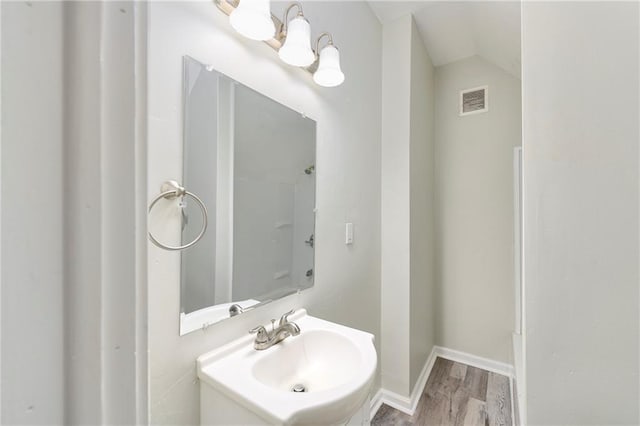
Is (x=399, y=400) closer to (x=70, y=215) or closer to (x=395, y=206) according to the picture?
(x=395, y=206)

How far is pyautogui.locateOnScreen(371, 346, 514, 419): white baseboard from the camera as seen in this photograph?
1669 mm

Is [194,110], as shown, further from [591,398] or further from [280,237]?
[591,398]

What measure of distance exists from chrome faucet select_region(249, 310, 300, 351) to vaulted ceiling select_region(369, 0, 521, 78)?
1888 millimetres

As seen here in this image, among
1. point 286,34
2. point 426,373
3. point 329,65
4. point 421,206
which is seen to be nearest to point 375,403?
point 426,373

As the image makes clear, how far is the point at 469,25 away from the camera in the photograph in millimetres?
1801

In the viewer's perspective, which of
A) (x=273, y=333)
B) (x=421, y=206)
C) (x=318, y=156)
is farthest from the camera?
(x=421, y=206)

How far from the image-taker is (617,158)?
609mm

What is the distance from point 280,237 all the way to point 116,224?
0.86 metres

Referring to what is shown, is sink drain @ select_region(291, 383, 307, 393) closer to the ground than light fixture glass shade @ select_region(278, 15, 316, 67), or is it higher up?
closer to the ground

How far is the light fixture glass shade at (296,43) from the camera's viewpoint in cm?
96

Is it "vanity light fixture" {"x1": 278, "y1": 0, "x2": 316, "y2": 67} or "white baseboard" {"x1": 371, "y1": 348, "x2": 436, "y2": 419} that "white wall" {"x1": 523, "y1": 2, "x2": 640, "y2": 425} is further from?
"white baseboard" {"x1": 371, "y1": 348, "x2": 436, "y2": 419}

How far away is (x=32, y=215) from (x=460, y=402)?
228 cm

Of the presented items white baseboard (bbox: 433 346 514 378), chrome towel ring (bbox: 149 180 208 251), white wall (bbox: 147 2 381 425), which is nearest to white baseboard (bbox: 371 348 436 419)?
white wall (bbox: 147 2 381 425)

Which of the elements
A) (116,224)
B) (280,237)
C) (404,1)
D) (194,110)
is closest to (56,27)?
(116,224)
